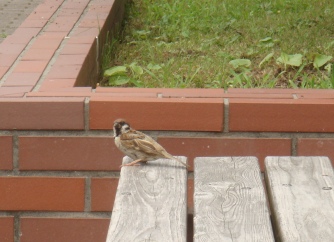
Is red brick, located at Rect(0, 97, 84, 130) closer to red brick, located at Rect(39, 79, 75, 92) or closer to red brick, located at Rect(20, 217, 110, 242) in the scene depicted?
red brick, located at Rect(39, 79, 75, 92)

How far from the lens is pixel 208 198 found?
2129 millimetres

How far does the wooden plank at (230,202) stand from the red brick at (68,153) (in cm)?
74

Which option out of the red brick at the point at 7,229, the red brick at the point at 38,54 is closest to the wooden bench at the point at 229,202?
the red brick at the point at 7,229

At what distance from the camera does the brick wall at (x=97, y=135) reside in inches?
119

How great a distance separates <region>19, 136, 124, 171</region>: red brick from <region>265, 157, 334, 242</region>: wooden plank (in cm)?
85

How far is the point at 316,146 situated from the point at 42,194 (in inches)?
39.1

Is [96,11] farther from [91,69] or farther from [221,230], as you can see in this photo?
[221,230]

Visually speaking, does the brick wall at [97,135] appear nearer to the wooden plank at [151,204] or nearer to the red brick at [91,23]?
the wooden plank at [151,204]

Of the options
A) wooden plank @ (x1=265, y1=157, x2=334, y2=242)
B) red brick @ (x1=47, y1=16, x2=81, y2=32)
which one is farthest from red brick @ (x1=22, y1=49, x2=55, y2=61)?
wooden plank @ (x1=265, y1=157, x2=334, y2=242)

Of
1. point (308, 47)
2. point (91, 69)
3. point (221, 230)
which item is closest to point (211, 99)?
point (91, 69)

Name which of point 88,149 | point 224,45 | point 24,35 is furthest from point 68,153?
point 224,45

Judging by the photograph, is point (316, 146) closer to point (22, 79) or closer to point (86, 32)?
point (22, 79)

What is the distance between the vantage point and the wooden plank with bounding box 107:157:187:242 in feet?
6.31

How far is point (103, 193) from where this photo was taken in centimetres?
313
